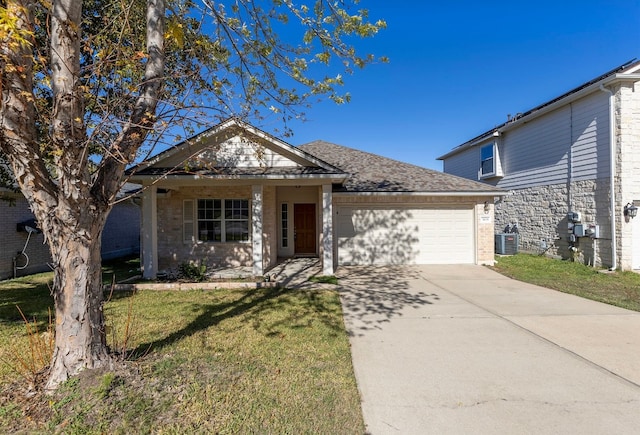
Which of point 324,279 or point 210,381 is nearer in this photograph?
point 210,381

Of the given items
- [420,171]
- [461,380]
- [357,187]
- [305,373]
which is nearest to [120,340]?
[305,373]

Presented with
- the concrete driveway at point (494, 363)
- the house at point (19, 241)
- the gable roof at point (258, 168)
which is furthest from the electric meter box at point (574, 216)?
the house at point (19, 241)

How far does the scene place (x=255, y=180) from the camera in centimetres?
916

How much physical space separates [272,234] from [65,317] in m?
8.54

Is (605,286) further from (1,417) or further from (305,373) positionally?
(1,417)

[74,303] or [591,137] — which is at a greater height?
[591,137]

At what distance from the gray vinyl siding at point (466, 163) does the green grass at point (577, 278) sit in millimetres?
7218

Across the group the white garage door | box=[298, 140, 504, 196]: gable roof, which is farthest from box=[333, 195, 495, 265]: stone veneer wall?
box=[298, 140, 504, 196]: gable roof

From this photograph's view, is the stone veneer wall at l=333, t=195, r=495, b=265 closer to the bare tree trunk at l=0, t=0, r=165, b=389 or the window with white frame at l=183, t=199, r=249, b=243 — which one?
the window with white frame at l=183, t=199, r=249, b=243

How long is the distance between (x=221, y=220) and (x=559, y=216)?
12834mm

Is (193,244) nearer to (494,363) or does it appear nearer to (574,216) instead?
(494,363)

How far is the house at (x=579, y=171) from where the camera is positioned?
9750 millimetres

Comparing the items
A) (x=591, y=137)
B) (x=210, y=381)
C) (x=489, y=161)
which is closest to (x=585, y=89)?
(x=591, y=137)

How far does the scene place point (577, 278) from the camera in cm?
928
